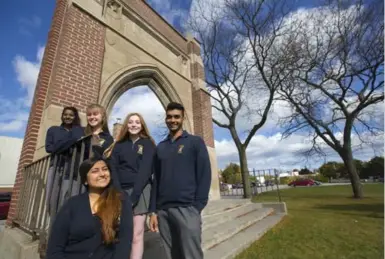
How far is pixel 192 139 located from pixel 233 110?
1380 centimetres

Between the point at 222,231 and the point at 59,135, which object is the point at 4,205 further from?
the point at 222,231

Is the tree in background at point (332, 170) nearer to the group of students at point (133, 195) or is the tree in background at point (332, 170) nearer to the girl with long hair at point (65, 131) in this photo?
the group of students at point (133, 195)

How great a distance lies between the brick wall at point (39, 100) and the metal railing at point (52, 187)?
441mm

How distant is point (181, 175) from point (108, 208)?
0.66 meters

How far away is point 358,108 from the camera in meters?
14.2

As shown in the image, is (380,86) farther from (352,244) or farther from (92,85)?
(92,85)

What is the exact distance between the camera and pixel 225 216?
5355 mm

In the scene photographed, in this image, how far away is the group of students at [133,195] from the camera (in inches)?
59.5

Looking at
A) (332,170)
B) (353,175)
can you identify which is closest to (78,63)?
(353,175)

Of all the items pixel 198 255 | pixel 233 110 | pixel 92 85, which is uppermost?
pixel 233 110

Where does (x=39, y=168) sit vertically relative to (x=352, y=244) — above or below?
above

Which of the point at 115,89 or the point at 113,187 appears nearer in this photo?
the point at 113,187

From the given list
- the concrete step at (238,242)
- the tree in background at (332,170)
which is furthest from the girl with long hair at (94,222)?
the tree in background at (332,170)

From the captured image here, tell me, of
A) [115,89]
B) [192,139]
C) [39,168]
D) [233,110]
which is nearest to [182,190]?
[192,139]
